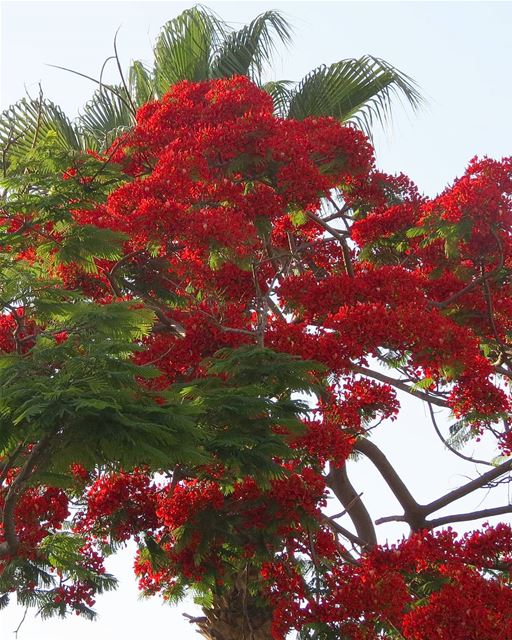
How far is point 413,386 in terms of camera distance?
1123cm

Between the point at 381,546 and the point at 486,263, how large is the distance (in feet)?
10.5

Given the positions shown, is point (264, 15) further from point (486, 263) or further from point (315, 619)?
point (315, 619)

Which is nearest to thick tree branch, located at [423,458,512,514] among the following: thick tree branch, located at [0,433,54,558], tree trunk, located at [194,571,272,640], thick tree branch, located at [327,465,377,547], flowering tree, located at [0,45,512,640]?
flowering tree, located at [0,45,512,640]

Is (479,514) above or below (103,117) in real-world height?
below

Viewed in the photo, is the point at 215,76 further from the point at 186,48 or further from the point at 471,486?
the point at 471,486

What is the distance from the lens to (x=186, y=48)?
1349 centimetres

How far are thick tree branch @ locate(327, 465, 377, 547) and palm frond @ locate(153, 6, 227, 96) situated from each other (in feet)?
16.7

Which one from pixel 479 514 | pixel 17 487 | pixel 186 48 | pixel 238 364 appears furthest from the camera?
pixel 186 48

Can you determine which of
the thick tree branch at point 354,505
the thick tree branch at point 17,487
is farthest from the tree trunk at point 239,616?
the thick tree branch at point 17,487

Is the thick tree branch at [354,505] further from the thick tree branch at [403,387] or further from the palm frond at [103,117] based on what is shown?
the palm frond at [103,117]

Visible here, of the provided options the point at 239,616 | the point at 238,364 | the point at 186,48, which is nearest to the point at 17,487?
the point at 238,364

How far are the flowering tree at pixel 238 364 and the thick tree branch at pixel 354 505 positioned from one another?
0.08 feet

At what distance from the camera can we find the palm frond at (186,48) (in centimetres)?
1347

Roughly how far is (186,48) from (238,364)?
19.4 feet
